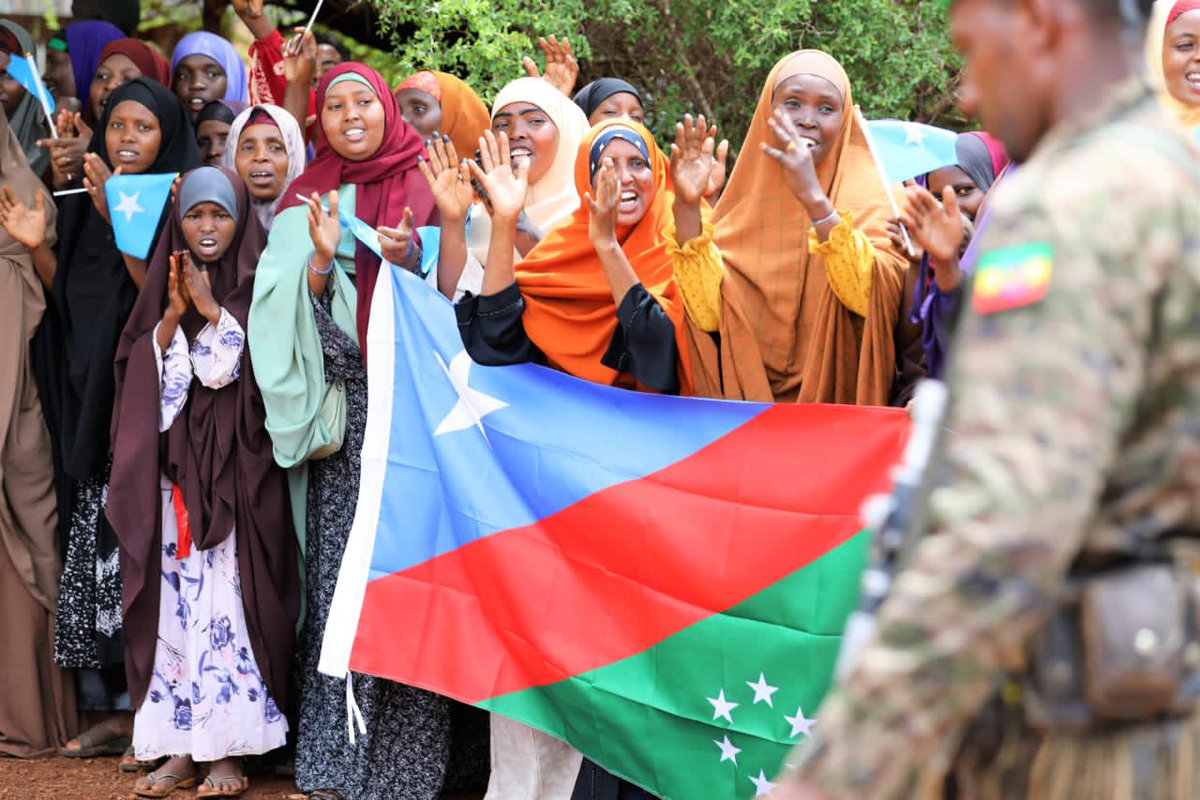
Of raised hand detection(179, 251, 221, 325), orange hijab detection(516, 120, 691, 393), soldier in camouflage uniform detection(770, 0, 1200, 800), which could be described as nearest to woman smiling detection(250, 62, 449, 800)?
raised hand detection(179, 251, 221, 325)

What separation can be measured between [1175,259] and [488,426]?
332cm

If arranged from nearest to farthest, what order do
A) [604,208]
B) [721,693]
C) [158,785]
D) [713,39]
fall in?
[721,693] < [604,208] < [158,785] < [713,39]

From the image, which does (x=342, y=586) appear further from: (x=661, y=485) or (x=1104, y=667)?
(x=1104, y=667)

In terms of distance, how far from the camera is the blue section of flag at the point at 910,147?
14.2 ft

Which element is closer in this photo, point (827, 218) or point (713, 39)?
point (827, 218)

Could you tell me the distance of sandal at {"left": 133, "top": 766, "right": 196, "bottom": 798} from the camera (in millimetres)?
5363

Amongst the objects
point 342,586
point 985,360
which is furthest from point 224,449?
point 985,360

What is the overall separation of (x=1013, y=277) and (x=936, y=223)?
7.29ft

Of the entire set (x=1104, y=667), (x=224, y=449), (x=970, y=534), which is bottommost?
(x=224, y=449)

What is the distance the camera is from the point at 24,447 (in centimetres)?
581

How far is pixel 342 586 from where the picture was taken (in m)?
4.85

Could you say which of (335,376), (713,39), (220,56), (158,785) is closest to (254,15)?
(220,56)

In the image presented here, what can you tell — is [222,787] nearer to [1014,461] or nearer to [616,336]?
[616,336]

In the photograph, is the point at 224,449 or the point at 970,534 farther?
the point at 224,449
